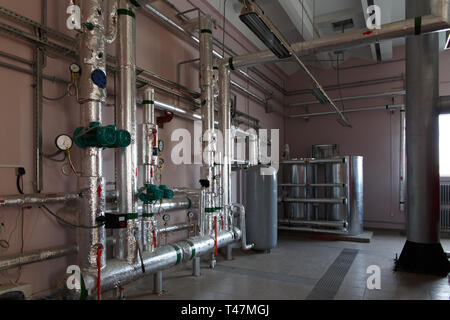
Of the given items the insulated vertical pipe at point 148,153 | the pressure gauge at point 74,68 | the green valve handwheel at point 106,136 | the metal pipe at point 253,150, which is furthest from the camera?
the metal pipe at point 253,150

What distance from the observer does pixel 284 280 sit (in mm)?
3854

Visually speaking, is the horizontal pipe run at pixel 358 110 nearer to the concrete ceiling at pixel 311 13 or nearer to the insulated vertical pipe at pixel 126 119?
the concrete ceiling at pixel 311 13

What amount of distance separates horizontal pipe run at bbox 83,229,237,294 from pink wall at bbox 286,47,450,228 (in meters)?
5.03

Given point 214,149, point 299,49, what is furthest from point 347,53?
point 214,149

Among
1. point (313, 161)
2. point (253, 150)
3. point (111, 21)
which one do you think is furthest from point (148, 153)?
point (313, 161)

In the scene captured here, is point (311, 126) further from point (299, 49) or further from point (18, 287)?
point (18, 287)

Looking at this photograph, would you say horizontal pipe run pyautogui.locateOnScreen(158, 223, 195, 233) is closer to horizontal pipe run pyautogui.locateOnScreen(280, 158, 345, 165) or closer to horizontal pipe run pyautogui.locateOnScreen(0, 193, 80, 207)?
horizontal pipe run pyautogui.locateOnScreen(0, 193, 80, 207)

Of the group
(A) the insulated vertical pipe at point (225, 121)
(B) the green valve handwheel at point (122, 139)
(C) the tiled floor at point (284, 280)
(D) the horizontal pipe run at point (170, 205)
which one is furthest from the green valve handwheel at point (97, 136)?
(A) the insulated vertical pipe at point (225, 121)

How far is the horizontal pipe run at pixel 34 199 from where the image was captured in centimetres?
226

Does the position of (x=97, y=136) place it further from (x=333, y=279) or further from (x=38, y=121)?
(x=333, y=279)

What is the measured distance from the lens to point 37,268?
8.57 feet

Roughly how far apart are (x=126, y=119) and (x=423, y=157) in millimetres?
3847

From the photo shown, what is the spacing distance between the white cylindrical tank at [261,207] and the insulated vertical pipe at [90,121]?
3088mm

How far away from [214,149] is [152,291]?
6.25ft
